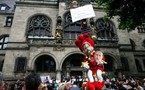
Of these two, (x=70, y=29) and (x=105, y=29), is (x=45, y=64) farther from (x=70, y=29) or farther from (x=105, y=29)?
(x=105, y=29)

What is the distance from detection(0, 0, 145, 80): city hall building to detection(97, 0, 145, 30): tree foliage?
454 cm

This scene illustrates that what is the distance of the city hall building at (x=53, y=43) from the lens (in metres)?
18.6

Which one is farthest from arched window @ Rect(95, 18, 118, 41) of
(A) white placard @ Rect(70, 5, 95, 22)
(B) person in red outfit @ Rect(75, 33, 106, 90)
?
(B) person in red outfit @ Rect(75, 33, 106, 90)

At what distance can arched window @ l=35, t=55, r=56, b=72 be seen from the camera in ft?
64.2

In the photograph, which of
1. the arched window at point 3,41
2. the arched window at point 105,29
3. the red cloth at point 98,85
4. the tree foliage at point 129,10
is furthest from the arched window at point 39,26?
the red cloth at point 98,85

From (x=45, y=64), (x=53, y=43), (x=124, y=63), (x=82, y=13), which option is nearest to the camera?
(x=82, y=13)

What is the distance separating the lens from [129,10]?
515 inches

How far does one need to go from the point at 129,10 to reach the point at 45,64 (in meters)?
12.2

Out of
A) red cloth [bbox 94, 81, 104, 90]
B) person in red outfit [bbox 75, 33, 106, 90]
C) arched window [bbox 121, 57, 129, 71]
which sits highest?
arched window [bbox 121, 57, 129, 71]

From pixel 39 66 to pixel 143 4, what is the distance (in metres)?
14.0

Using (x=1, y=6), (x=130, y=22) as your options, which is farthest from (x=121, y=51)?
(x=1, y=6)

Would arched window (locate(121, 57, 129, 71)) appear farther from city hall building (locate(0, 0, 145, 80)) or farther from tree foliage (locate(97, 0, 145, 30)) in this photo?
tree foliage (locate(97, 0, 145, 30))

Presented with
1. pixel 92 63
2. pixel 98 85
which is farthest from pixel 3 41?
pixel 98 85

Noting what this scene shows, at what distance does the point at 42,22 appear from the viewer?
23.1 metres
